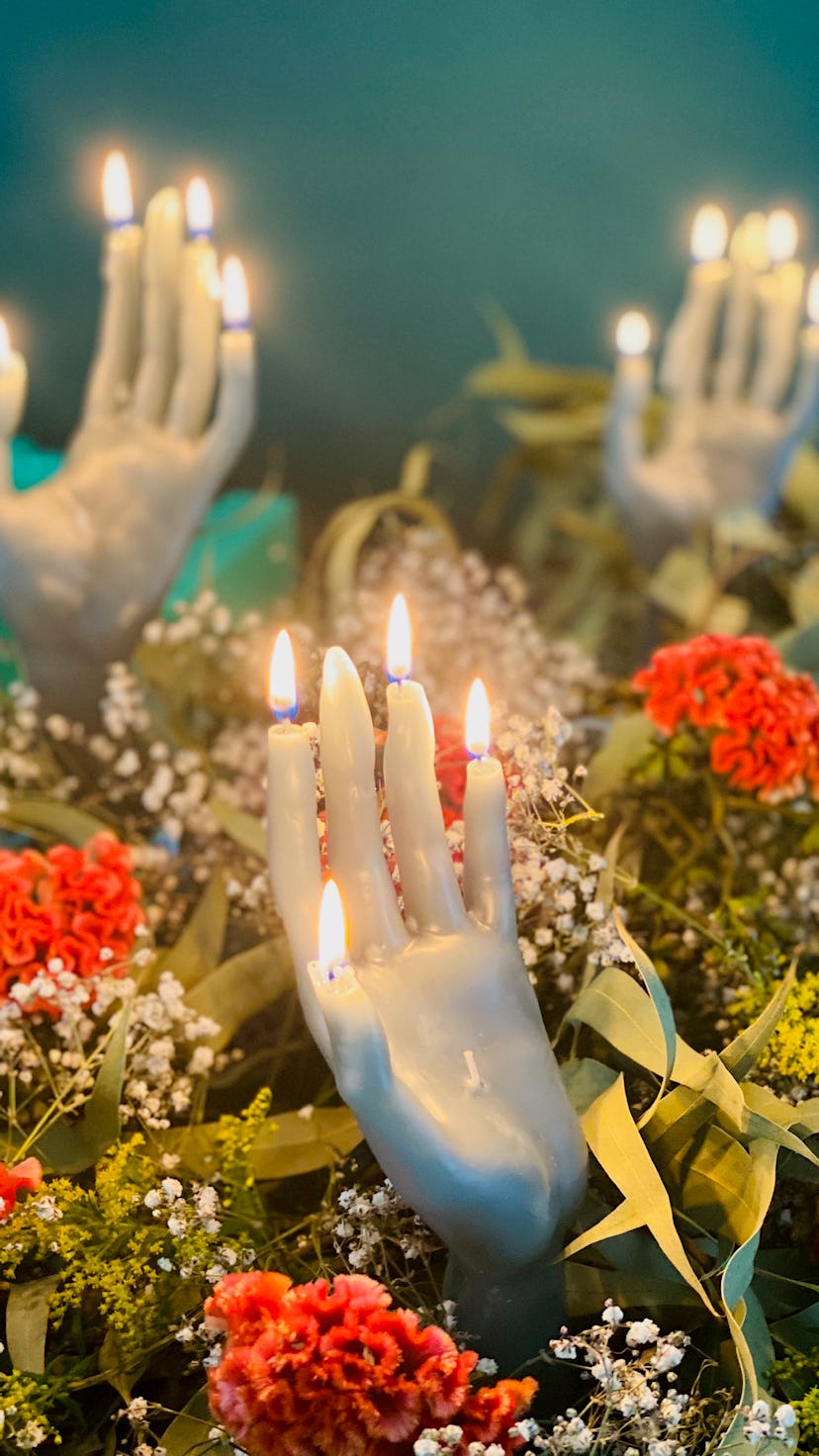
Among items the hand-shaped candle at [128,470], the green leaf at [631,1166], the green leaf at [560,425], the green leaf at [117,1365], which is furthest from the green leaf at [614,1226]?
the green leaf at [560,425]

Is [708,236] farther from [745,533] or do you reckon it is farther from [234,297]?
[234,297]

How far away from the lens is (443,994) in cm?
64

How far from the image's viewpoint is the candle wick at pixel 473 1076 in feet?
2.05

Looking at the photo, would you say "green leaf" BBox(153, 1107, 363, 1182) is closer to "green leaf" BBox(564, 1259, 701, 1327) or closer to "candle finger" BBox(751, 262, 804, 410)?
"green leaf" BBox(564, 1259, 701, 1327)

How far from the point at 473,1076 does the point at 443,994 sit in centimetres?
4

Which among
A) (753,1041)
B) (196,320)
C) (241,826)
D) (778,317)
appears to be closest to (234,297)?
(196,320)

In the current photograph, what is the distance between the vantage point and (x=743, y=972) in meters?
0.88

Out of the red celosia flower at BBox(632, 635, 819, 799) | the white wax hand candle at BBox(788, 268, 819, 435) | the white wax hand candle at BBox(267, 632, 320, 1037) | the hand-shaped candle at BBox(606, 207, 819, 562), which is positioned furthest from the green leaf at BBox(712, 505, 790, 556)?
the white wax hand candle at BBox(267, 632, 320, 1037)

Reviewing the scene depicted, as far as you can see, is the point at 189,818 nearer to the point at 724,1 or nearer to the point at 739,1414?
the point at 739,1414

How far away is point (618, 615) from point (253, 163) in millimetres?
750

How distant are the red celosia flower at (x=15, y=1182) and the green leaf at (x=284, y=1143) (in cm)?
9

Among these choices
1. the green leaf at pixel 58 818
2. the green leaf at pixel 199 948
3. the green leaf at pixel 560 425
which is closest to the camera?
the green leaf at pixel 199 948

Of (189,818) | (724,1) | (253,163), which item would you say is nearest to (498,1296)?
(189,818)

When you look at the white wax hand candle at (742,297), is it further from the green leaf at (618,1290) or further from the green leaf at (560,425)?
the green leaf at (618,1290)
